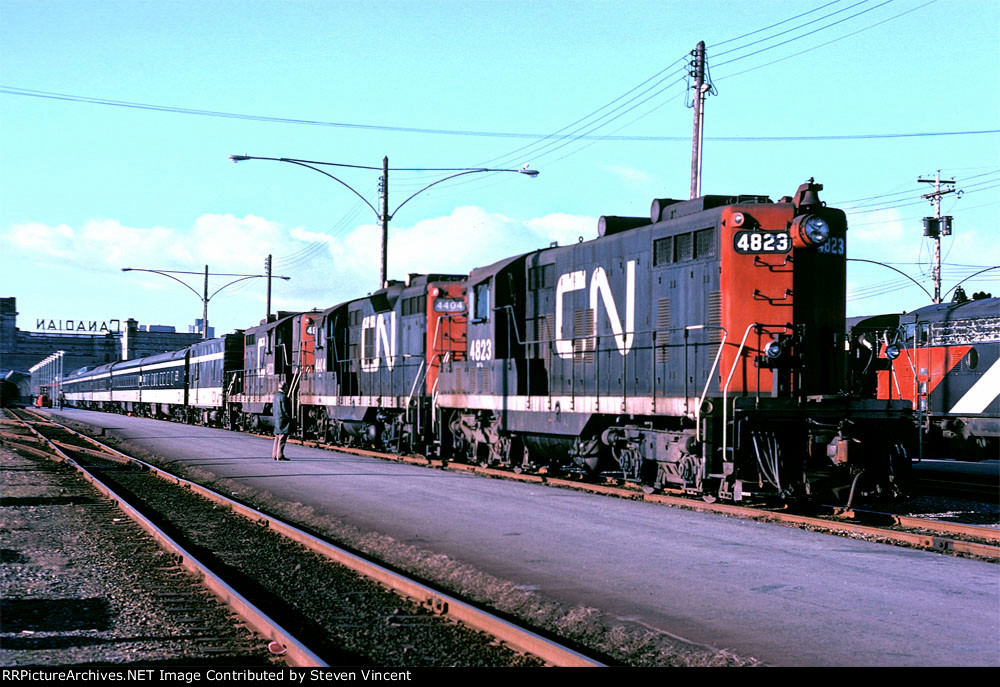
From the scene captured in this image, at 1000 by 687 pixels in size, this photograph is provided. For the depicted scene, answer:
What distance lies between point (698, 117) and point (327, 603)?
1741cm

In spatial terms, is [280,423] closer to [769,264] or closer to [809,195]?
[769,264]

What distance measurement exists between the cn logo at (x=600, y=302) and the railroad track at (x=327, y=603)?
6.03 meters

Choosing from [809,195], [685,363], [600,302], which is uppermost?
[809,195]

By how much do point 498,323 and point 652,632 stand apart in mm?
12763

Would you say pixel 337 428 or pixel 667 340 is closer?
pixel 667 340

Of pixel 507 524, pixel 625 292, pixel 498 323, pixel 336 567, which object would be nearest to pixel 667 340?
pixel 625 292

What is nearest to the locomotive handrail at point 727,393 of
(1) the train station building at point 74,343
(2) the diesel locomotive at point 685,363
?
(2) the diesel locomotive at point 685,363

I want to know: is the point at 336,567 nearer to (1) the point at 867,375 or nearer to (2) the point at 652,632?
(2) the point at 652,632

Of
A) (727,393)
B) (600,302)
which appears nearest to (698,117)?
(600,302)

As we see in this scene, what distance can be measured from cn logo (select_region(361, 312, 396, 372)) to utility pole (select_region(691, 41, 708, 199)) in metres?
8.11

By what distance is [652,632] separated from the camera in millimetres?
6566

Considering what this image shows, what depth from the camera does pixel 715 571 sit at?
28.8 ft

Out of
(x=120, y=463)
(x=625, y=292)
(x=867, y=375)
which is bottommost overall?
(x=120, y=463)

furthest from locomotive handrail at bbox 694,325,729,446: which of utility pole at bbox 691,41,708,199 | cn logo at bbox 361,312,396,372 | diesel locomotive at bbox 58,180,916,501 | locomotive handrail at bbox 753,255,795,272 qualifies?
cn logo at bbox 361,312,396,372
